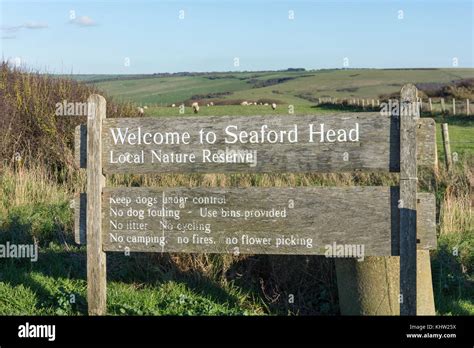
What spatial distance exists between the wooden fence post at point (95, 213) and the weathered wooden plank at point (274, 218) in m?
0.08

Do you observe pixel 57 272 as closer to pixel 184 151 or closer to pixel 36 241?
pixel 36 241

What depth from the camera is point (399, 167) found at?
5590 millimetres

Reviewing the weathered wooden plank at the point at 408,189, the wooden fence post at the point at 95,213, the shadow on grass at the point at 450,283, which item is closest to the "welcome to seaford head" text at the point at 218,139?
the wooden fence post at the point at 95,213

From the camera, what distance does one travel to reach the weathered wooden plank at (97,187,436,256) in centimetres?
565

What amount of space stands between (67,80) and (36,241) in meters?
Answer: 9.46

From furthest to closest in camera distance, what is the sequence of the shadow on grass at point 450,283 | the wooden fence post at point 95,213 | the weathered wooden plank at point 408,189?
the shadow on grass at point 450,283, the wooden fence post at point 95,213, the weathered wooden plank at point 408,189

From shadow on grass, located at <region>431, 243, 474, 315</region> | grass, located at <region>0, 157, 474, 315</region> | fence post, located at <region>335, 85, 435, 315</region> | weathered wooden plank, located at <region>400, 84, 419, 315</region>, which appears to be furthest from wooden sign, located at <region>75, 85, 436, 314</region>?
shadow on grass, located at <region>431, 243, 474, 315</region>

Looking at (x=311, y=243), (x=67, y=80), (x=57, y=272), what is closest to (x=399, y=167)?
(x=311, y=243)

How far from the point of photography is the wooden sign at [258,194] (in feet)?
18.4

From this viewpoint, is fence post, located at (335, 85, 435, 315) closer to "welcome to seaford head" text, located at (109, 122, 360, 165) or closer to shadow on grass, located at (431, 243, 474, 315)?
shadow on grass, located at (431, 243, 474, 315)

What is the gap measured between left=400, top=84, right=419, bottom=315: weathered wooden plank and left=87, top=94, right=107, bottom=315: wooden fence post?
108 inches

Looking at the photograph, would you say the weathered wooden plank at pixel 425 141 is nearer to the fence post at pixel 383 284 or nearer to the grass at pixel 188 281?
the fence post at pixel 383 284

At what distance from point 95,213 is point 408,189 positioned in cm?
285

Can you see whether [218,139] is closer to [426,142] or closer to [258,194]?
[258,194]
